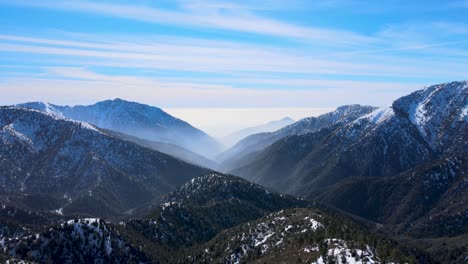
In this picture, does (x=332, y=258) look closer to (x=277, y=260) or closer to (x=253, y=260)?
(x=277, y=260)

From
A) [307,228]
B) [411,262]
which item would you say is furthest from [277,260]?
[411,262]

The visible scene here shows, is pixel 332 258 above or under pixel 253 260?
above

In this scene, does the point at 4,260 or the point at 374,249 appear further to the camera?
the point at 4,260

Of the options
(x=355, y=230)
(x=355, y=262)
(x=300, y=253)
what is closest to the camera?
(x=355, y=262)

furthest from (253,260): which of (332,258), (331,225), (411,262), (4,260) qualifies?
(4,260)

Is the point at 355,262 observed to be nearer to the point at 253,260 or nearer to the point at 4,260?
the point at 253,260

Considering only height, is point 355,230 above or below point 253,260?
above

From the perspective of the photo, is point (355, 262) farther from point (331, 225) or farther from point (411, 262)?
point (331, 225)

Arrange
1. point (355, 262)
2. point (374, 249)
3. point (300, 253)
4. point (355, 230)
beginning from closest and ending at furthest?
1. point (355, 262)
2. point (374, 249)
3. point (300, 253)
4. point (355, 230)
